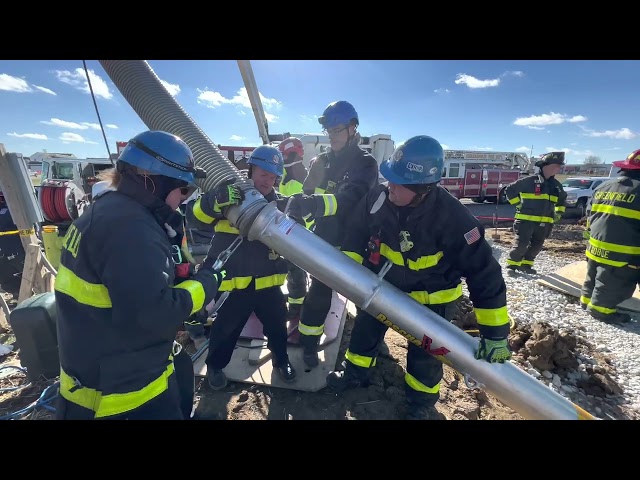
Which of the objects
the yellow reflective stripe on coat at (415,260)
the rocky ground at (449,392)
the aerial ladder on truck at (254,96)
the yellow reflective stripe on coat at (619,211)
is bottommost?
the rocky ground at (449,392)

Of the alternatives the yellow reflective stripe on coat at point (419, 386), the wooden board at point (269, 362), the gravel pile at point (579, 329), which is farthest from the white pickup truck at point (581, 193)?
the yellow reflective stripe on coat at point (419, 386)

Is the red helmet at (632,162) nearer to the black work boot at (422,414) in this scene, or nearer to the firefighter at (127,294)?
the black work boot at (422,414)

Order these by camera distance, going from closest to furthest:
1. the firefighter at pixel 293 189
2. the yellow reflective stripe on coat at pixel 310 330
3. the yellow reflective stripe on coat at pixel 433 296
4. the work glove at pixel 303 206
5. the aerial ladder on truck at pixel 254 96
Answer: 1. the yellow reflective stripe on coat at pixel 433 296
2. the work glove at pixel 303 206
3. the yellow reflective stripe on coat at pixel 310 330
4. the firefighter at pixel 293 189
5. the aerial ladder on truck at pixel 254 96

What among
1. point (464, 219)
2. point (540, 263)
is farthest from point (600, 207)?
point (464, 219)

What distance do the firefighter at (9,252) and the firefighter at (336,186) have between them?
5.00 metres

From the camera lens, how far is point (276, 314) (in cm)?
306

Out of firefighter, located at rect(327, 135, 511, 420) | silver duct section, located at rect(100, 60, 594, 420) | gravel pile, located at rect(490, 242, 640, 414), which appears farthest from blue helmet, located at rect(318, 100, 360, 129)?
gravel pile, located at rect(490, 242, 640, 414)

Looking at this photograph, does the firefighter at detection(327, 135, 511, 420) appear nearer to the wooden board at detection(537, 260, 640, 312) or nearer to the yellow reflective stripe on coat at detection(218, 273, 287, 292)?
the yellow reflective stripe on coat at detection(218, 273, 287, 292)

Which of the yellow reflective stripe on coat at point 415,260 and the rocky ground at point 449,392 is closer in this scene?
the yellow reflective stripe on coat at point 415,260

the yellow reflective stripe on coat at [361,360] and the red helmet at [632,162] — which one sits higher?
the red helmet at [632,162]

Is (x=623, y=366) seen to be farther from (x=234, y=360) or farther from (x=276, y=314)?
(x=234, y=360)

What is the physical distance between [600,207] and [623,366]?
8.00 ft

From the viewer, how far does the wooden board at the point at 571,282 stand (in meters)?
5.27

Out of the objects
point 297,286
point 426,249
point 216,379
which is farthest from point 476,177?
point 216,379
